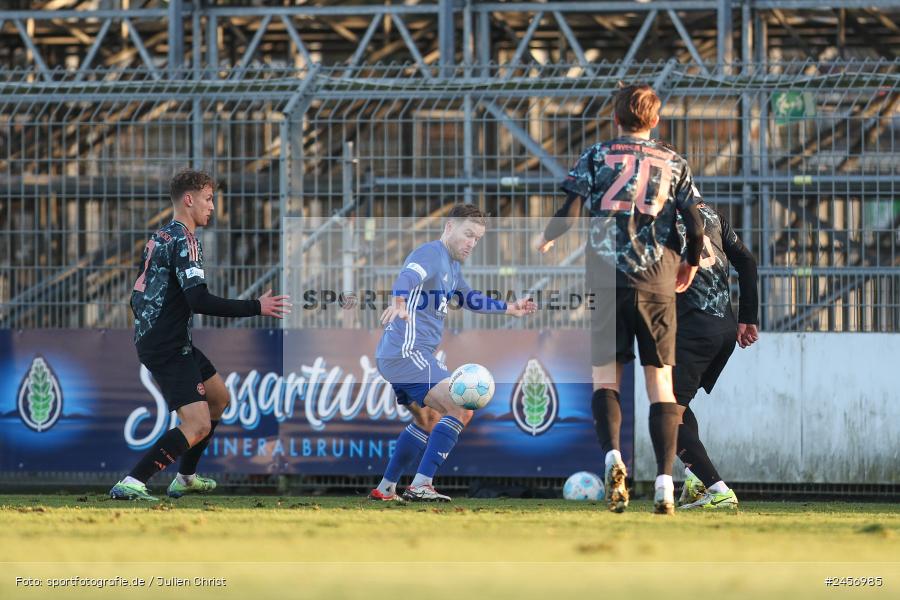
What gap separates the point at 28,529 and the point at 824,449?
610 centimetres

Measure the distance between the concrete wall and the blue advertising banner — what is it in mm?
601

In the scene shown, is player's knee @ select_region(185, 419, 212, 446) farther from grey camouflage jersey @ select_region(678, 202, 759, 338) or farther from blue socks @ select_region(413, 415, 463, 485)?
grey camouflage jersey @ select_region(678, 202, 759, 338)

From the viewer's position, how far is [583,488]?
996 centimetres

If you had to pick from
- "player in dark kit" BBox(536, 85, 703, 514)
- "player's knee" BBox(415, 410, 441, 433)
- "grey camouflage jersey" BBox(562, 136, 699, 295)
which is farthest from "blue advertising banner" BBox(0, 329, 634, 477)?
"grey camouflage jersey" BBox(562, 136, 699, 295)

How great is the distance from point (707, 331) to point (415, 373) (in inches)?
65.0

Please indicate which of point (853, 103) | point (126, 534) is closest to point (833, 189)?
point (853, 103)

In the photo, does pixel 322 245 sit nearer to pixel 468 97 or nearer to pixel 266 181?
pixel 266 181

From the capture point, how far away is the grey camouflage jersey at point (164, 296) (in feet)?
27.3

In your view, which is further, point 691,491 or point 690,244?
point 691,491

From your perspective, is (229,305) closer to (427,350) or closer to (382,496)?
(427,350)

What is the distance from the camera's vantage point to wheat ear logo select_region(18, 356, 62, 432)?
1108 centimetres

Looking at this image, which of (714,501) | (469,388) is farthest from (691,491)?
(469,388)

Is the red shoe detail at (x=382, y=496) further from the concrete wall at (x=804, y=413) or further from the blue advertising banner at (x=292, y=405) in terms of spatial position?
the concrete wall at (x=804, y=413)

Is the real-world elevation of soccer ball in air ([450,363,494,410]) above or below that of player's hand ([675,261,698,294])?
below
